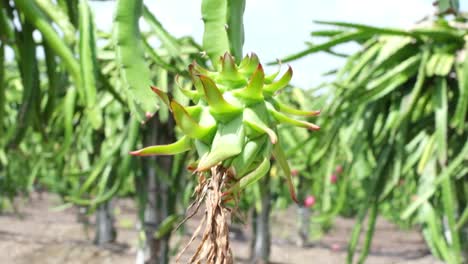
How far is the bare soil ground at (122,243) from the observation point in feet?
14.3

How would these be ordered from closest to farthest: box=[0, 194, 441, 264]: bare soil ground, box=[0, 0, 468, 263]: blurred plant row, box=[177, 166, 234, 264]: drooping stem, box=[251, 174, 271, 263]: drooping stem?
box=[177, 166, 234, 264]: drooping stem
box=[0, 0, 468, 263]: blurred plant row
box=[251, 174, 271, 263]: drooping stem
box=[0, 194, 441, 264]: bare soil ground

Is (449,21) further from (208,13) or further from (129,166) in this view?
(208,13)

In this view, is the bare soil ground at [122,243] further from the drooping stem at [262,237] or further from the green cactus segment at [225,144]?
the green cactus segment at [225,144]

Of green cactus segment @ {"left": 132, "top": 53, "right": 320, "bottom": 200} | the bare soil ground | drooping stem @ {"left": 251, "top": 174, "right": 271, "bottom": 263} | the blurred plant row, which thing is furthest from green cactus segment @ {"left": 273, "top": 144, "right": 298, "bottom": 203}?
drooping stem @ {"left": 251, "top": 174, "right": 271, "bottom": 263}

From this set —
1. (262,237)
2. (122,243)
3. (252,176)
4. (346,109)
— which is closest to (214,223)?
(252,176)

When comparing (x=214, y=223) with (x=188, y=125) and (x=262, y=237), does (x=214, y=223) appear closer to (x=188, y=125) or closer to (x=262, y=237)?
(x=188, y=125)

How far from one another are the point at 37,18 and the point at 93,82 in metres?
0.09

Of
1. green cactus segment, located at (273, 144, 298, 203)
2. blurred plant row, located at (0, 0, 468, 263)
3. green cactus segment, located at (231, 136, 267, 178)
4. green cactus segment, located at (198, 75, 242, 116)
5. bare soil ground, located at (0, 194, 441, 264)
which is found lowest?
bare soil ground, located at (0, 194, 441, 264)

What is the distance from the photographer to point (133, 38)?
0.43 meters

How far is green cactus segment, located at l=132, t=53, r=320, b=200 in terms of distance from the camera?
0.99 ft

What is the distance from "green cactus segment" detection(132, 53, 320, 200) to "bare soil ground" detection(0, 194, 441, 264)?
9.69 feet

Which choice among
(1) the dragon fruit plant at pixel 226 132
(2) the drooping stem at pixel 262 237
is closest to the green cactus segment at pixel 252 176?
(1) the dragon fruit plant at pixel 226 132

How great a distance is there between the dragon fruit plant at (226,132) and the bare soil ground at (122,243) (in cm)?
295

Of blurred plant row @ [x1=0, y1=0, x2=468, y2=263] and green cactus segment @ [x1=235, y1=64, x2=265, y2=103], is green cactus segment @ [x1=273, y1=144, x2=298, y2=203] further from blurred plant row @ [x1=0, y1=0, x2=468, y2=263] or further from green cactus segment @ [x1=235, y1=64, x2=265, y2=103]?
blurred plant row @ [x1=0, y1=0, x2=468, y2=263]
